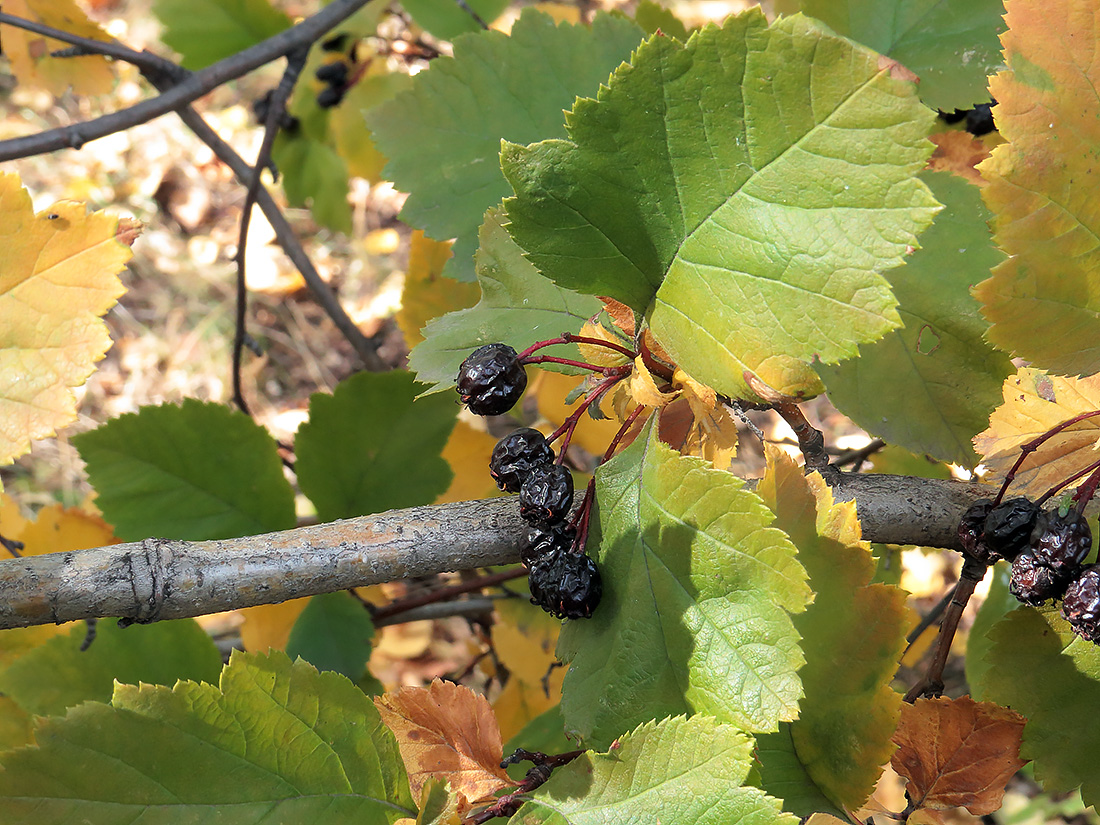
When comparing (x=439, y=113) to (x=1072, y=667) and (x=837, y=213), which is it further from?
(x=1072, y=667)

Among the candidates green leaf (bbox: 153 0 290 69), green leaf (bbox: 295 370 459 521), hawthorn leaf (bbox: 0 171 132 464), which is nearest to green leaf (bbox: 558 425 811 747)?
hawthorn leaf (bbox: 0 171 132 464)

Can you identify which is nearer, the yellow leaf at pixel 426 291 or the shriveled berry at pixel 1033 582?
the shriveled berry at pixel 1033 582

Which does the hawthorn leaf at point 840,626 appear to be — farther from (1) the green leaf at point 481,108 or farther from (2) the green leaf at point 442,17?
(2) the green leaf at point 442,17

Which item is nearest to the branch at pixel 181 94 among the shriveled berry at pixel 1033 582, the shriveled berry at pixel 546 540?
the shriveled berry at pixel 546 540

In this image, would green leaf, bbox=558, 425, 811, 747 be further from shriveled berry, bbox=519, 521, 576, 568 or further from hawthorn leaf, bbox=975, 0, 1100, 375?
hawthorn leaf, bbox=975, 0, 1100, 375

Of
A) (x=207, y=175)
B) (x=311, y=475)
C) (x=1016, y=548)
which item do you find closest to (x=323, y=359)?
(x=207, y=175)

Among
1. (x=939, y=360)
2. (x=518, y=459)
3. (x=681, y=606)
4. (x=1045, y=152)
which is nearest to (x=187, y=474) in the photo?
(x=518, y=459)
